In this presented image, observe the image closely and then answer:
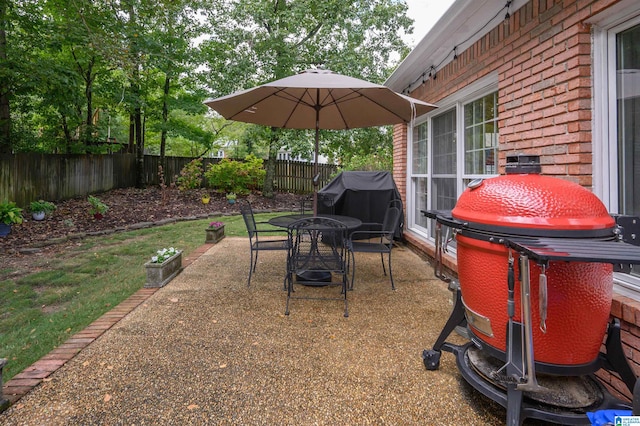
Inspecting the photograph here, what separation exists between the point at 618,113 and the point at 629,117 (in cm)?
7

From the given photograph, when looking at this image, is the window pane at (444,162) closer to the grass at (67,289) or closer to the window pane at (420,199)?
the window pane at (420,199)

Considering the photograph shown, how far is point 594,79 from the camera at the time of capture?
2166 millimetres

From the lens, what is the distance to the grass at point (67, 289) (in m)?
2.63

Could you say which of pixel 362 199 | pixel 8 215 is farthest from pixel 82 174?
pixel 362 199

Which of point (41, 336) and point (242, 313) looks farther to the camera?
point (242, 313)

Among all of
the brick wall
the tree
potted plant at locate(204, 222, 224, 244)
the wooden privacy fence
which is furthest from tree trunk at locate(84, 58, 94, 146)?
the brick wall

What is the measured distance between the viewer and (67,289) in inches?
151

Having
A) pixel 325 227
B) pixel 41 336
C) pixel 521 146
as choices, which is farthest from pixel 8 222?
pixel 521 146

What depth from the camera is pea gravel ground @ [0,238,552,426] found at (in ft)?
5.86

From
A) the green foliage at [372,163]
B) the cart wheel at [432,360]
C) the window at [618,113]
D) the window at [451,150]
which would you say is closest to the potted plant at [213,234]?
the window at [451,150]

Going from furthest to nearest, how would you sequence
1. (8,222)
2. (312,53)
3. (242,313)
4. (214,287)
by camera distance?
1. (312,53)
2. (8,222)
3. (214,287)
4. (242,313)

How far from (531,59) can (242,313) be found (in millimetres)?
3198

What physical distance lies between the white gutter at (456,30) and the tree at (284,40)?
650 centimetres

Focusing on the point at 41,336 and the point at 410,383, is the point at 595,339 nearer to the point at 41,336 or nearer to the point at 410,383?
the point at 410,383
